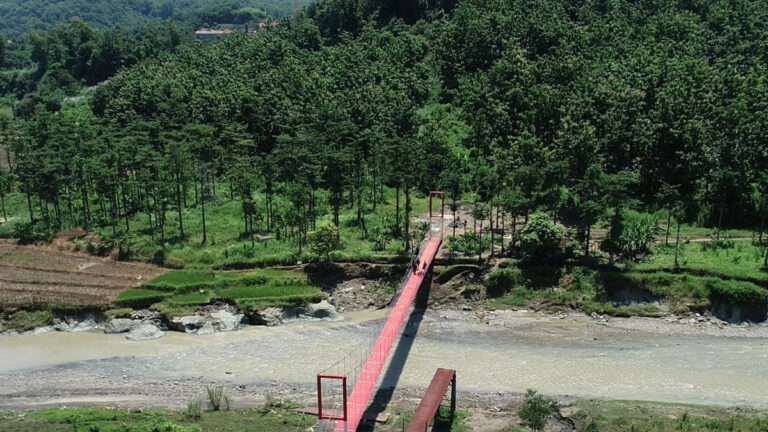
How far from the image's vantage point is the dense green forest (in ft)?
163

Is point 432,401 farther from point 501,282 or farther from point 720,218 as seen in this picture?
point 720,218

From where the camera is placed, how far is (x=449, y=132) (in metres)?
64.1

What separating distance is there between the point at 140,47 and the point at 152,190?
202 ft

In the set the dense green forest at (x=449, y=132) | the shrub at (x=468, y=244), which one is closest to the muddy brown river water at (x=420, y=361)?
the shrub at (x=468, y=244)

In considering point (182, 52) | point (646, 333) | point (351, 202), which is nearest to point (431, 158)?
point (351, 202)

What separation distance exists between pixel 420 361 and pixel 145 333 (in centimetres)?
1659

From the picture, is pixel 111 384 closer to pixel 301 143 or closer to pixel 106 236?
pixel 106 236

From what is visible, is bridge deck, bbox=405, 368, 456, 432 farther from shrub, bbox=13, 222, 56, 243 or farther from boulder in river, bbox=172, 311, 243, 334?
shrub, bbox=13, 222, 56, 243

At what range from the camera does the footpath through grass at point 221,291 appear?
43.3 m

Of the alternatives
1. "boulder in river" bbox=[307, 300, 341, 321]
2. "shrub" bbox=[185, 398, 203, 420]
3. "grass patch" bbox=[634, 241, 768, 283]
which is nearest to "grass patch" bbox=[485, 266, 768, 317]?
"grass patch" bbox=[634, 241, 768, 283]

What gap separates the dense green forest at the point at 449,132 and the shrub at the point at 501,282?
469 centimetres

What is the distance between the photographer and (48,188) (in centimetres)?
5338

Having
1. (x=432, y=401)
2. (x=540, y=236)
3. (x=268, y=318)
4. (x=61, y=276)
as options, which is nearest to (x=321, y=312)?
(x=268, y=318)

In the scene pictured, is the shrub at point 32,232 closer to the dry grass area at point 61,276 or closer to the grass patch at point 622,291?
the dry grass area at point 61,276
